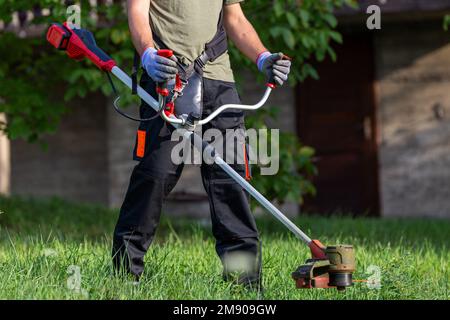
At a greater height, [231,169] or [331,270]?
[231,169]

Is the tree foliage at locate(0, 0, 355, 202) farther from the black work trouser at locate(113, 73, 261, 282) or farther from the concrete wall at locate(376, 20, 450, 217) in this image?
the concrete wall at locate(376, 20, 450, 217)

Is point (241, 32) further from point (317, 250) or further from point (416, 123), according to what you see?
point (416, 123)

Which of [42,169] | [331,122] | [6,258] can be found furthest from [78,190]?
[6,258]

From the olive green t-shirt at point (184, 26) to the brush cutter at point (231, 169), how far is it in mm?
265

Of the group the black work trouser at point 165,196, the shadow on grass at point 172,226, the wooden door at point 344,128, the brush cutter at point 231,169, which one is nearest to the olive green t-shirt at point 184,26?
the black work trouser at point 165,196

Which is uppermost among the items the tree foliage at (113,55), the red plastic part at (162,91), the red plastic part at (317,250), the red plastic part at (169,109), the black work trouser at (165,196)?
the tree foliage at (113,55)

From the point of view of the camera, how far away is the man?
4332 mm

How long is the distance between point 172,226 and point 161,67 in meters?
5.10

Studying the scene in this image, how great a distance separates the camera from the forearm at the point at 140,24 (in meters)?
4.16

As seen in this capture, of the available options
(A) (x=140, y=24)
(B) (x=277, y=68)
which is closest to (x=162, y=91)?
(A) (x=140, y=24)

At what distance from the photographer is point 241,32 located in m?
4.62

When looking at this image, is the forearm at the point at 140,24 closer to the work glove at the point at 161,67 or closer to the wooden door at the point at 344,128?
the work glove at the point at 161,67

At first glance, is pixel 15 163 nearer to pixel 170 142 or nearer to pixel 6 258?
pixel 6 258
